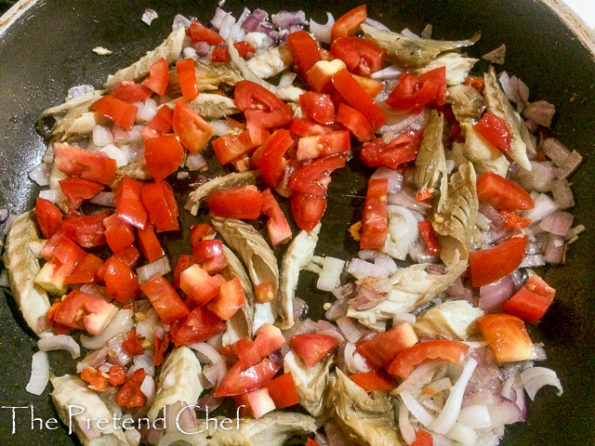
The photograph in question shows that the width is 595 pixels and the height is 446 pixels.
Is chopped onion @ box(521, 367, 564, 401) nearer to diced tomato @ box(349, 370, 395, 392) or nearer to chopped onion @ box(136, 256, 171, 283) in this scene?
diced tomato @ box(349, 370, 395, 392)

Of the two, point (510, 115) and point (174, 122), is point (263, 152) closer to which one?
point (174, 122)

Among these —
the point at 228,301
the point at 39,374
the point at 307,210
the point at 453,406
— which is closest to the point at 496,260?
the point at 453,406

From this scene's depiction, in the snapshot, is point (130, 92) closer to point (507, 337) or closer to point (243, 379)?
point (243, 379)

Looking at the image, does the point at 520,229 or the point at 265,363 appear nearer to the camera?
the point at 265,363

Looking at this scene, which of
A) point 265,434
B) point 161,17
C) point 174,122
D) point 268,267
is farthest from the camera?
point 161,17

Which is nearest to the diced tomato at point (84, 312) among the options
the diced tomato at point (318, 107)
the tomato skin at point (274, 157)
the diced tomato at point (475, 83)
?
the tomato skin at point (274, 157)

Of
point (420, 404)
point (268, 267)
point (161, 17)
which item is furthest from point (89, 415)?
point (161, 17)

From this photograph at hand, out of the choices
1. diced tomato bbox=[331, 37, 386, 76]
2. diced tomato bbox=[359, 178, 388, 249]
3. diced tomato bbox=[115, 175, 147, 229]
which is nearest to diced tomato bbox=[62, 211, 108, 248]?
diced tomato bbox=[115, 175, 147, 229]
